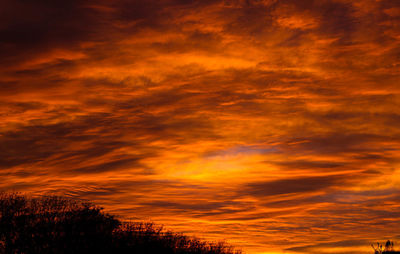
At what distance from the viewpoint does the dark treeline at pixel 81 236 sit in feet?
130

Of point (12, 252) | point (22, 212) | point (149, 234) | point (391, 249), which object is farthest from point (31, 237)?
point (391, 249)

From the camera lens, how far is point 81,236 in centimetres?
4069

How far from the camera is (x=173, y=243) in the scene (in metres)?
45.0

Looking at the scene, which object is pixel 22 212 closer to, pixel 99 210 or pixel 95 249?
pixel 99 210

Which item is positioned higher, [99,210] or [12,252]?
[99,210]

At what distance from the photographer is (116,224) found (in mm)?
48969

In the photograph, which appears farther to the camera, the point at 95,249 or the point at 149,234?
the point at 149,234

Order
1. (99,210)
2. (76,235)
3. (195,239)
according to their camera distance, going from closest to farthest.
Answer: (76,235)
(195,239)
(99,210)

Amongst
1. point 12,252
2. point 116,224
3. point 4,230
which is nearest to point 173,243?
point 116,224

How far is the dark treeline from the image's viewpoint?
39594 mm

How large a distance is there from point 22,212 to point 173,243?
20001 millimetres

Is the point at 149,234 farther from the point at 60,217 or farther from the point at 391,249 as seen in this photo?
the point at 391,249

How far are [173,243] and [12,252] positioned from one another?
1361 cm

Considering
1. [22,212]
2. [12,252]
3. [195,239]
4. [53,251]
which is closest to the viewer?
[53,251]
